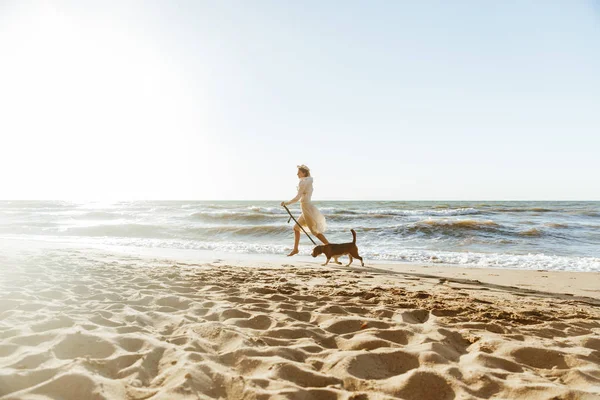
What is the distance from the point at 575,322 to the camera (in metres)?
3.43

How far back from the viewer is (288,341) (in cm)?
282

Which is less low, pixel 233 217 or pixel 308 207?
pixel 308 207

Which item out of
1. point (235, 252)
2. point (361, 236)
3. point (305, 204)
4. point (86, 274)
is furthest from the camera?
point (361, 236)

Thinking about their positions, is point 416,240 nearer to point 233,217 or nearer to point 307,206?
point 307,206

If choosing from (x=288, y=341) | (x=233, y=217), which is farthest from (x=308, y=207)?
(x=233, y=217)

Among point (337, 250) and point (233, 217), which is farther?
point (233, 217)

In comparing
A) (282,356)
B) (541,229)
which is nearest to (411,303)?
(282,356)

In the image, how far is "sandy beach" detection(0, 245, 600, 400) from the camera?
81.7 inches

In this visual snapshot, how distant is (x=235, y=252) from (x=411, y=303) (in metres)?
6.88

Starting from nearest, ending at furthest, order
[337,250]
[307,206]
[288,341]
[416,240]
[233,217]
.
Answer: [288,341], [337,250], [307,206], [416,240], [233,217]

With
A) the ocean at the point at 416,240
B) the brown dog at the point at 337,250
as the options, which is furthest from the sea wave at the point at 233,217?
the brown dog at the point at 337,250

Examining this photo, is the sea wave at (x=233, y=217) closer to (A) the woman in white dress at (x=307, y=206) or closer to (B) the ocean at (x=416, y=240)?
(B) the ocean at (x=416, y=240)

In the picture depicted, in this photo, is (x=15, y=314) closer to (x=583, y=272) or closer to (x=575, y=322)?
(x=575, y=322)

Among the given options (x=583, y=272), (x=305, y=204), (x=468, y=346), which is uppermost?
(x=305, y=204)
